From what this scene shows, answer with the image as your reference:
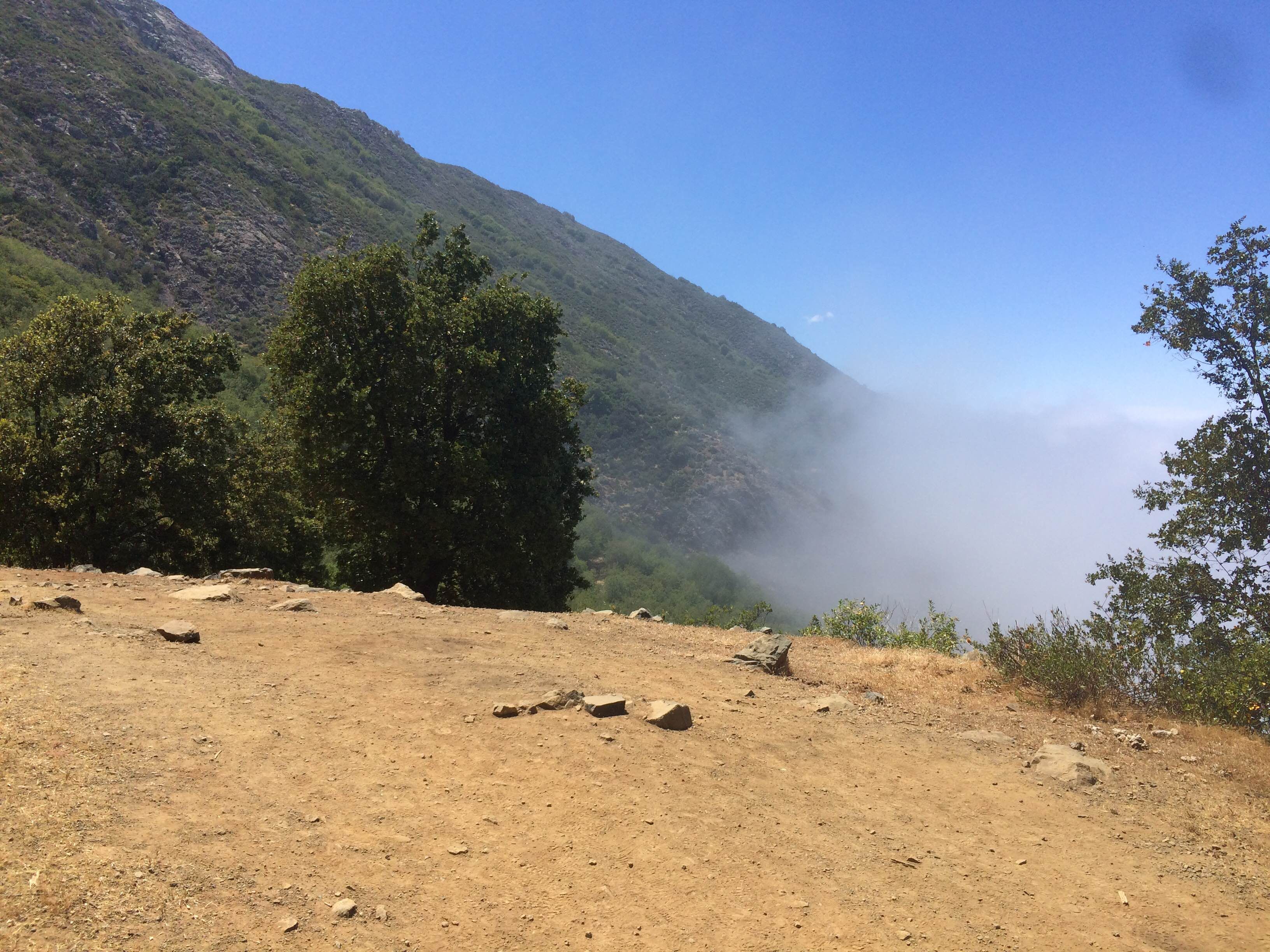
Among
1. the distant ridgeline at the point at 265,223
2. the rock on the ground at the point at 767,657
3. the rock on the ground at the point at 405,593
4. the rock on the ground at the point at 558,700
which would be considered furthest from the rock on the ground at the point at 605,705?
the distant ridgeline at the point at 265,223

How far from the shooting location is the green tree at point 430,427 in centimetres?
1634

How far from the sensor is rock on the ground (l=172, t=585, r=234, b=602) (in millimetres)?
9250

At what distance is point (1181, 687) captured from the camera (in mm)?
9078

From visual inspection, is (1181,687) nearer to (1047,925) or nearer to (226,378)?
(1047,925)

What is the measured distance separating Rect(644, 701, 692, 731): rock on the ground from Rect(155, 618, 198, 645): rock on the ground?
451 centimetres

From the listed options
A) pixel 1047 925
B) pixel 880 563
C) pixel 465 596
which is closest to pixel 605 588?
pixel 465 596

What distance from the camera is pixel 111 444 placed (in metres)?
14.8

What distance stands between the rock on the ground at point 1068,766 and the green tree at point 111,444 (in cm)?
1555

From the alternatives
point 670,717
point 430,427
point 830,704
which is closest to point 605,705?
point 670,717

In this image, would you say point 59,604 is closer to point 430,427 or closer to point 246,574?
point 246,574

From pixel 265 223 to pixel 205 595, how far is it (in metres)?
54.5

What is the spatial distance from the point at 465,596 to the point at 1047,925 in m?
15.4

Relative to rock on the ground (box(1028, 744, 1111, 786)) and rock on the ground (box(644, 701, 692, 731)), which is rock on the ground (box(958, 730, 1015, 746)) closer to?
rock on the ground (box(1028, 744, 1111, 786))

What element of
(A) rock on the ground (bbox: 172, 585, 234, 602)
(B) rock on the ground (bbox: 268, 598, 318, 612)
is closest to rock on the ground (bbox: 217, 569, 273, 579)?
(A) rock on the ground (bbox: 172, 585, 234, 602)
